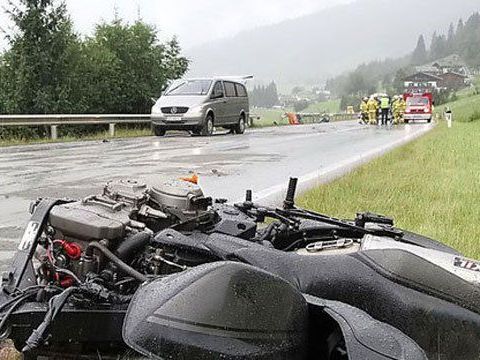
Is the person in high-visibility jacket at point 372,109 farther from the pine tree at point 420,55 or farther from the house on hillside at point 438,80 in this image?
the pine tree at point 420,55

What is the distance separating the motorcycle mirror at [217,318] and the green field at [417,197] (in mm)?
3249

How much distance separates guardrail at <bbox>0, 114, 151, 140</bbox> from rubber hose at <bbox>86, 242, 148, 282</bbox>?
17792 mm

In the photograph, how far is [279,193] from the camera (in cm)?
709

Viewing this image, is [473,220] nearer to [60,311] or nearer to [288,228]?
[288,228]

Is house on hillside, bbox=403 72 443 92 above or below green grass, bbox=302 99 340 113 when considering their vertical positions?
above

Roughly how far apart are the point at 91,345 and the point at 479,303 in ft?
4.37

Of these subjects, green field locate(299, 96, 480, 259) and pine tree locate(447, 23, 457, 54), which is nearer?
green field locate(299, 96, 480, 259)

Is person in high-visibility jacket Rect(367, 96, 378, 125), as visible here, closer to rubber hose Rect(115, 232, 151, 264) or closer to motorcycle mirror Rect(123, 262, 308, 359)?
rubber hose Rect(115, 232, 151, 264)

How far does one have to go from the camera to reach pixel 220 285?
5.14 ft

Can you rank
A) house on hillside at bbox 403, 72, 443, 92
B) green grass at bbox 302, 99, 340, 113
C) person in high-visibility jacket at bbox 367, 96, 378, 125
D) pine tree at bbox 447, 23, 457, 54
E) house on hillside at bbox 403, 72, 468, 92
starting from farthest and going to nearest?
pine tree at bbox 447, 23, 457, 54 → green grass at bbox 302, 99, 340, 113 → house on hillside at bbox 403, 72, 468, 92 → house on hillside at bbox 403, 72, 443, 92 → person in high-visibility jacket at bbox 367, 96, 378, 125

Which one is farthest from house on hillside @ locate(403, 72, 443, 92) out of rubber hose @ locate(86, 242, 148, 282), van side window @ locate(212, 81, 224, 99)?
rubber hose @ locate(86, 242, 148, 282)

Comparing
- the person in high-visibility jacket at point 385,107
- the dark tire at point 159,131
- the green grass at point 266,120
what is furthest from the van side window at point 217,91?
the person in high-visibility jacket at point 385,107

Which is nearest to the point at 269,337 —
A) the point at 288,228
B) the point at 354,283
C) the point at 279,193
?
the point at 354,283

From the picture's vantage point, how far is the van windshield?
74.6 ft
